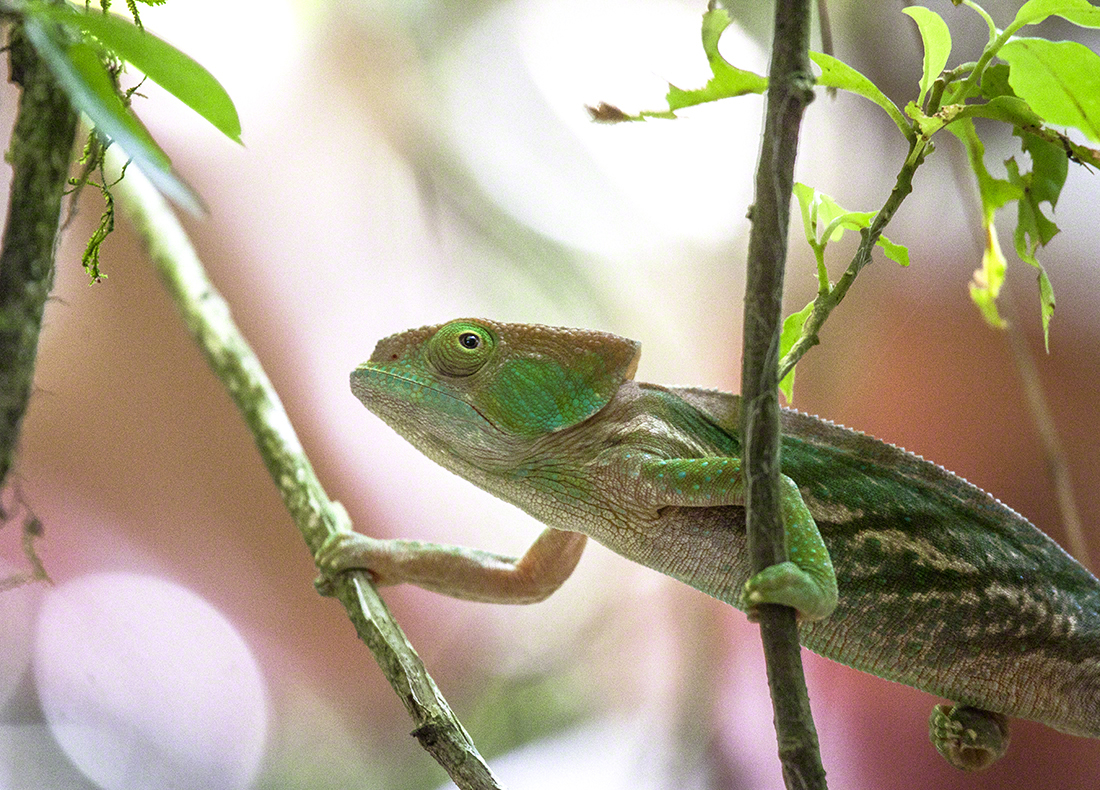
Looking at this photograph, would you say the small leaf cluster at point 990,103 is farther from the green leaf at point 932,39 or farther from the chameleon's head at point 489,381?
the chameleon's head at point 489,381

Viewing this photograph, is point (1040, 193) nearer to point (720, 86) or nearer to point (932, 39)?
point (932, 39)

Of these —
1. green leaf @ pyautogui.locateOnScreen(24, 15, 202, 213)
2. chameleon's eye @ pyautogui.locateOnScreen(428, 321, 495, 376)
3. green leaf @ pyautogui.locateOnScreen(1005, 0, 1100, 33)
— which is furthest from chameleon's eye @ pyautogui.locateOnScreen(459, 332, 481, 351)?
green leaf @ pyautogui.locateOnScreen(1005, 0, 1100, 33)

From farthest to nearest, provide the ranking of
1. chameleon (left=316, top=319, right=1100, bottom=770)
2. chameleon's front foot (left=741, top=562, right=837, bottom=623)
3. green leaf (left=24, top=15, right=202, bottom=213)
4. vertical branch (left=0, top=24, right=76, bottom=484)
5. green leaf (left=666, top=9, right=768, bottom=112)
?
1. chameleon (left=316, top=319, right=1100, bottom=770)
2. green leaf (left=666, top=9, right=768, bottom=112)
3. chameleon's front foot (left=741, top=562, right=837, bottom=623)
4. vertical branch (left=0, top=24, right=76, bottom=484)
5. green leaf (left=24, top=15, right=202, bottom=213)

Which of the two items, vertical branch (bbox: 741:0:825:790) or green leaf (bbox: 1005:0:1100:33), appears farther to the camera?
green leaf (bbox: 1005:0:1100:33)

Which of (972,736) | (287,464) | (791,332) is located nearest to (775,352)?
(791,332)

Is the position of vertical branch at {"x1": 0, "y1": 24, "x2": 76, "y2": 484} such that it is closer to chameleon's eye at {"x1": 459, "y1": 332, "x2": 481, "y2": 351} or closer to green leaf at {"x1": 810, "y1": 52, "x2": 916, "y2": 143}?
chameleon's eye at {"x1": 459, "y1": 332, "x2": 481, "y2": 351}

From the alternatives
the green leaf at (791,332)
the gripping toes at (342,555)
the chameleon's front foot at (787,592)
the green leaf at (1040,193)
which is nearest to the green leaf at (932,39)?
the green leaf at (1040,193)
